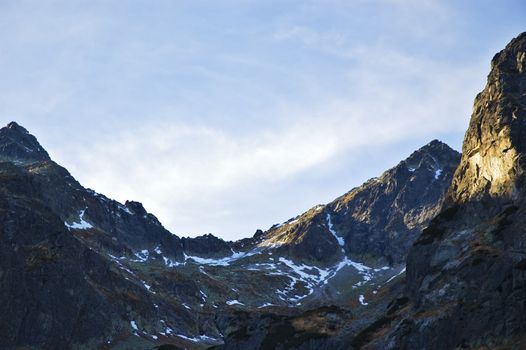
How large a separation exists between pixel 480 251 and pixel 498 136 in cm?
4141

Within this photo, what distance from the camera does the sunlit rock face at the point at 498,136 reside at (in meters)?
114

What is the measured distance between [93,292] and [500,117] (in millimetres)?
100759

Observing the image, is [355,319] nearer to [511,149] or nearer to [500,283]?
[500,283]

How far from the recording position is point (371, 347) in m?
83.1

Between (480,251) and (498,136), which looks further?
(498,136)

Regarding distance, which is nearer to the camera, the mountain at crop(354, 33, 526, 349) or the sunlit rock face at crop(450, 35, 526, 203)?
the mountain at crop(354, 33, 526, 349)

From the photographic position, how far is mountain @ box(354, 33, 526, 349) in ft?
237

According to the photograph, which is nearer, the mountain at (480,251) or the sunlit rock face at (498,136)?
the mountain at (480,251)

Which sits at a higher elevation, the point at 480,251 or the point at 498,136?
the point at 498,136

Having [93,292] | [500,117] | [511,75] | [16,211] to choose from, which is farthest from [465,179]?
[16,211]

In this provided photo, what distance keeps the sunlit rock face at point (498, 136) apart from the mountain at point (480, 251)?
22 cm

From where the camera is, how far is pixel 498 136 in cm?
12231

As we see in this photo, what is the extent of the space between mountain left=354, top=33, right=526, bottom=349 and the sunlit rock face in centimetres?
22

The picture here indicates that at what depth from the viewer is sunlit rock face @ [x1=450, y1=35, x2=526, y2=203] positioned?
374 feet
